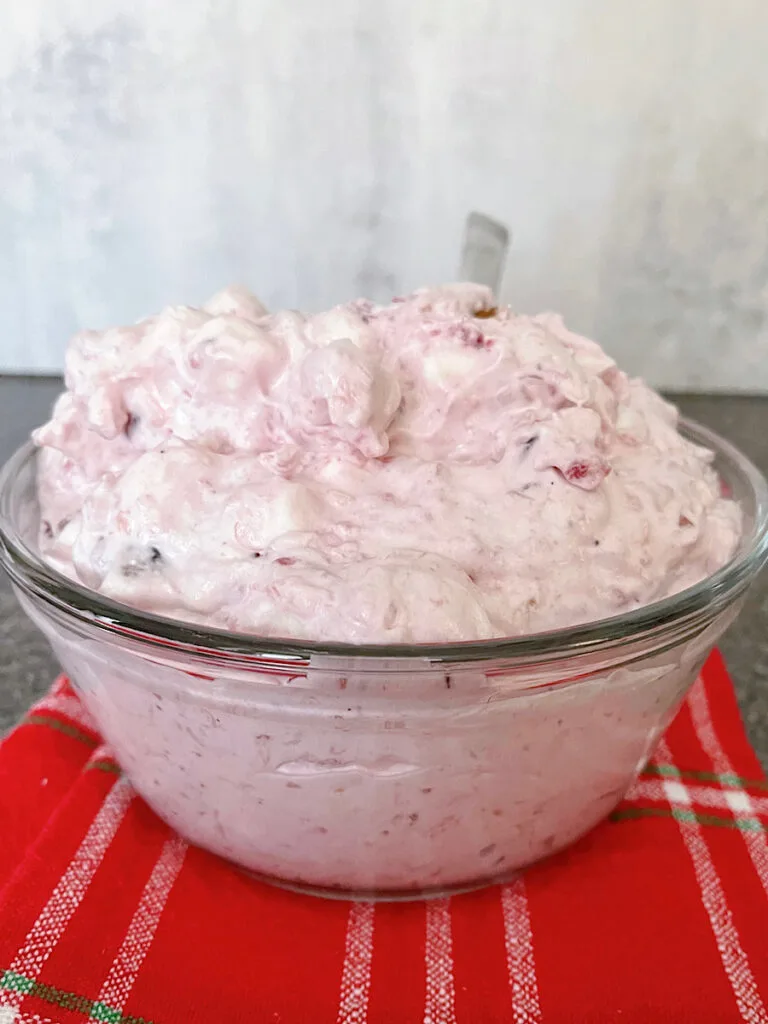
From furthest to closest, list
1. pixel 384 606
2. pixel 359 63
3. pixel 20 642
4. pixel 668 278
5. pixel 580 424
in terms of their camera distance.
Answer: pixel 668 278 → pixel 359 63 → pixel 20 642 → pixel 580 424 → pixel 384 606

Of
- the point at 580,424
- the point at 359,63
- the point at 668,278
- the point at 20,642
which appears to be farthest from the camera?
the point at 668,278

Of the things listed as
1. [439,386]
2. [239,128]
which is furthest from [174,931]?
[239,128]

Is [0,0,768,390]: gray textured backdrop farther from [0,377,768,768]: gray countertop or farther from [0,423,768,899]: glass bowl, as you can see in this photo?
[0,423,768,899]: glass bowl

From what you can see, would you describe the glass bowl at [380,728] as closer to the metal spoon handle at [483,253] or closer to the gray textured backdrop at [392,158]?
the metal spoon handle at [483,253]

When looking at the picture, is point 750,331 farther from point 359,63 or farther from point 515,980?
point 515,980

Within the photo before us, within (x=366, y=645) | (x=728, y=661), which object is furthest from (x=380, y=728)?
(x=728, y=661)

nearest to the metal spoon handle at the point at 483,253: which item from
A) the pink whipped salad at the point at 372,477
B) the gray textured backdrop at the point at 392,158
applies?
the pink whipped salad at the point at 372,477

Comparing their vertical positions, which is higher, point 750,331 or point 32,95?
point 32,95
